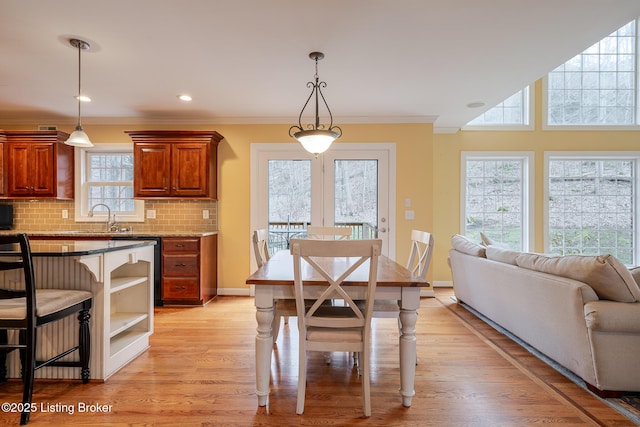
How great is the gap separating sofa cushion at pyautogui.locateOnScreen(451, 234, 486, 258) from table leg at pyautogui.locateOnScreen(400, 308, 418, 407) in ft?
5.75

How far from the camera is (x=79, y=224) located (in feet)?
13.9

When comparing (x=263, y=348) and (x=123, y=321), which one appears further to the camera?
(x=123, y=321)

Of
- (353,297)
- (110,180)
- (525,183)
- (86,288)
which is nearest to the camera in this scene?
(353,297)

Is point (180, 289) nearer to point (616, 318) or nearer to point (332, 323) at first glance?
point (332, 323)

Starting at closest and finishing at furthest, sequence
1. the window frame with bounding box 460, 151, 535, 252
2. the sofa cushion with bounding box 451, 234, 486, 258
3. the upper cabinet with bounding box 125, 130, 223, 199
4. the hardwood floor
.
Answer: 1. the hardwood floor
2. the sofa cushion with bounding box 451, 234, 486, 258
3. the upper cabinet with bounding box 125, 130, 223, 199
4. the window frame with bounding box 460, 151, 535, 252

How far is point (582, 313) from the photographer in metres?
1.83

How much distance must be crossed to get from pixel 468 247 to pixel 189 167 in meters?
3.43

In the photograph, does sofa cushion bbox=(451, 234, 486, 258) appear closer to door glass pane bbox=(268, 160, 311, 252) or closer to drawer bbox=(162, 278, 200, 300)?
door glass pane bbox=(268, 160, 311, 252)

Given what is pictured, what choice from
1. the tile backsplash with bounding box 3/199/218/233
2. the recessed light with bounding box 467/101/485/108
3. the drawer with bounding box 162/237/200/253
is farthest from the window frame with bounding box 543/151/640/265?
the drawer with bounding box 162/237/200/253

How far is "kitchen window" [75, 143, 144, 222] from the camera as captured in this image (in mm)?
4242

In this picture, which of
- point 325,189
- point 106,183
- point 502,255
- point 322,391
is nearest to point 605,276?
point 502,255

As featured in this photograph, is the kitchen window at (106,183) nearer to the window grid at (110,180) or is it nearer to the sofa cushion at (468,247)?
the window grid at (110,180)

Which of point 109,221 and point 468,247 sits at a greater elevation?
point 109,221

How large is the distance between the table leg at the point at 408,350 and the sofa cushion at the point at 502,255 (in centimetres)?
141
